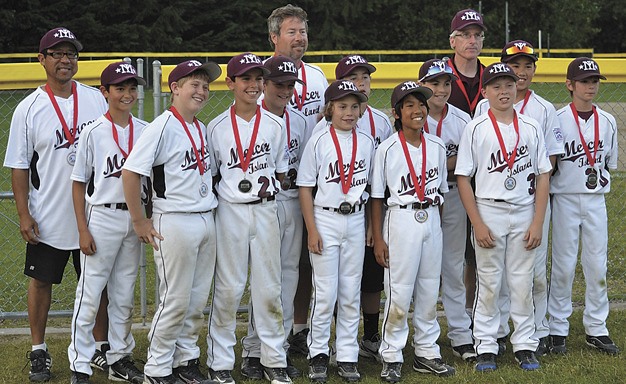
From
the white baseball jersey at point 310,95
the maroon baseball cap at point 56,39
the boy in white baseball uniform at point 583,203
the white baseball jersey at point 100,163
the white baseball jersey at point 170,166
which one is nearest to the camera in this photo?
the white baseball jersey at point 170,166

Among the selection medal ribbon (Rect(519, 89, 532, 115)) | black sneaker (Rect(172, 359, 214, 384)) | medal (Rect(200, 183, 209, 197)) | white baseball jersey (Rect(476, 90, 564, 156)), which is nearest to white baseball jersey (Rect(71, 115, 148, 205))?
medal (Rect(200, 183, 209, 197))

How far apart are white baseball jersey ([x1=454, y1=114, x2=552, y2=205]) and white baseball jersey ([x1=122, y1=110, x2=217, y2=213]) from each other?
5.65 feet

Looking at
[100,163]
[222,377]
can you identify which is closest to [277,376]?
[222,377]

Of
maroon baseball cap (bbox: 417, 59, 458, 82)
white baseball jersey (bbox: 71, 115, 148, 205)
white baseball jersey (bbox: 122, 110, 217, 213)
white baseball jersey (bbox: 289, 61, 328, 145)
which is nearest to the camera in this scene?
white baseball jersey (bbox: 122, 110, 217, 213)

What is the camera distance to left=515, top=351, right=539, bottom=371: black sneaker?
5.86 meters

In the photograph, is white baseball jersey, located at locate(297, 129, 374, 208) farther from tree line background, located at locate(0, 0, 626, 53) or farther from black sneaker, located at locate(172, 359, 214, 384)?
tree line background, located at locate(0, 0, 626, 53)

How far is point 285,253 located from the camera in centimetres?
594

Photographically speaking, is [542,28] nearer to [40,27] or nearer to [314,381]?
[40,27]

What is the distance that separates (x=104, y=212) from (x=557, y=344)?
10.6ft

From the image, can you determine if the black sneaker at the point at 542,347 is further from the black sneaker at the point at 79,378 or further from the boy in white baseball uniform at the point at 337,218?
the black sneaker at the point at 79,378

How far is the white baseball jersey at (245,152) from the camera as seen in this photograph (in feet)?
18.2

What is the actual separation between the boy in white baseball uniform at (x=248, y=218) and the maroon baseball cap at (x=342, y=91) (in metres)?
0.37

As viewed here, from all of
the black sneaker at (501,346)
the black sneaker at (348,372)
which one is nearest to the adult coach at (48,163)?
the black sneaker at (348,372)

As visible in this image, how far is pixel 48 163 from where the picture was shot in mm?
5789
